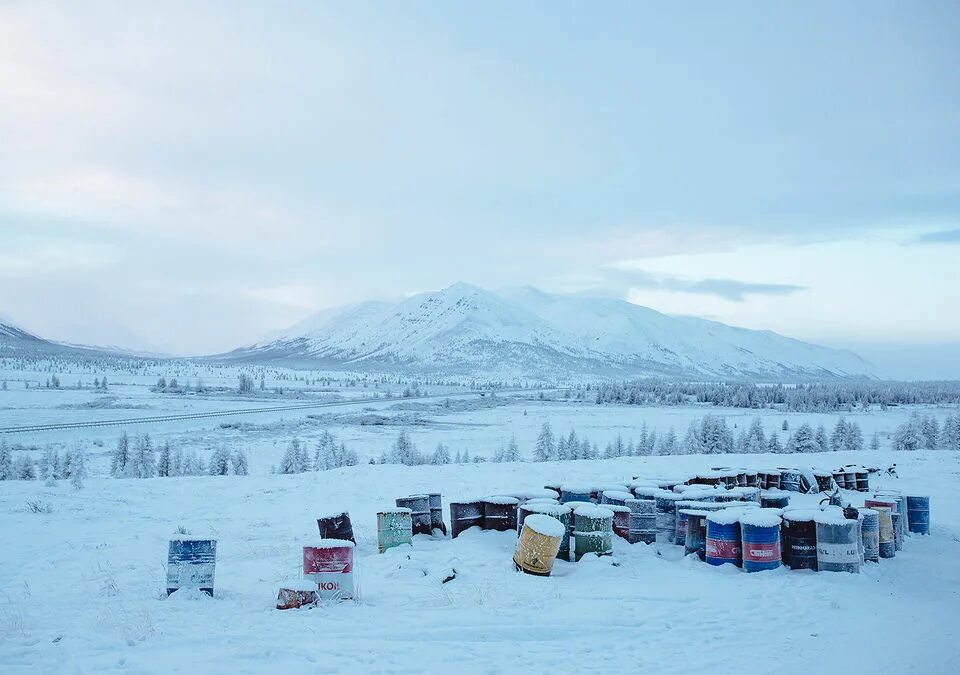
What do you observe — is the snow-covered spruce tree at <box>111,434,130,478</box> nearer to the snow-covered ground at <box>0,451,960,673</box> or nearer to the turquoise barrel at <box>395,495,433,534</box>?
the snow-covered ground at <box>0,451,960,673</box>

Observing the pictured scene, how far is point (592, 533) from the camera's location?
12.1 meters

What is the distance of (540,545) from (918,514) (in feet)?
31.8

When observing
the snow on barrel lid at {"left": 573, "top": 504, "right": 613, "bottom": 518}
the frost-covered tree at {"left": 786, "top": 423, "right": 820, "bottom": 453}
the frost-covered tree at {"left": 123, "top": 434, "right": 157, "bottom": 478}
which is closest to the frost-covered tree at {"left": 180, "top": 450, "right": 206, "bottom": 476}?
the frost-covered tree at {"left": 123, "top": 434, "right": 157, "bottom": 478}

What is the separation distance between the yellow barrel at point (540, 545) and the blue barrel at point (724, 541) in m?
2.75

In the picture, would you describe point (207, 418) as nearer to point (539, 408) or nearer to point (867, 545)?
point (539, 408)

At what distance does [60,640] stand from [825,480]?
1910cm

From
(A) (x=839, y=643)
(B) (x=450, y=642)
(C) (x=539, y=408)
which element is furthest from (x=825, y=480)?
(C) (x=539, y=408)

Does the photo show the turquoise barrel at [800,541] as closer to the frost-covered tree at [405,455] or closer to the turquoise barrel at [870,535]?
the turquoise barrel at [870,535]

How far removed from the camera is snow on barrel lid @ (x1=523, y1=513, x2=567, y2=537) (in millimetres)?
11125

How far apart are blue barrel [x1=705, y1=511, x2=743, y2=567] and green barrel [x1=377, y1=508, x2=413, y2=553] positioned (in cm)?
540

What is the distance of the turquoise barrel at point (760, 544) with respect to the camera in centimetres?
1148

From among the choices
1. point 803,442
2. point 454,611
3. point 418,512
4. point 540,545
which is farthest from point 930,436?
point 454,611

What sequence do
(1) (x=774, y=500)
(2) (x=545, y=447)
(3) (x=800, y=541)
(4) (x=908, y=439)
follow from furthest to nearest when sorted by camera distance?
(4) (x=908, y=439) → (2) (x=545, y=447) → (1) (x=774, y=500) → (3) (x=800, y=541)

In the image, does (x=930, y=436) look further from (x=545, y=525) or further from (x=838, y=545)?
(x=545, y=525)
